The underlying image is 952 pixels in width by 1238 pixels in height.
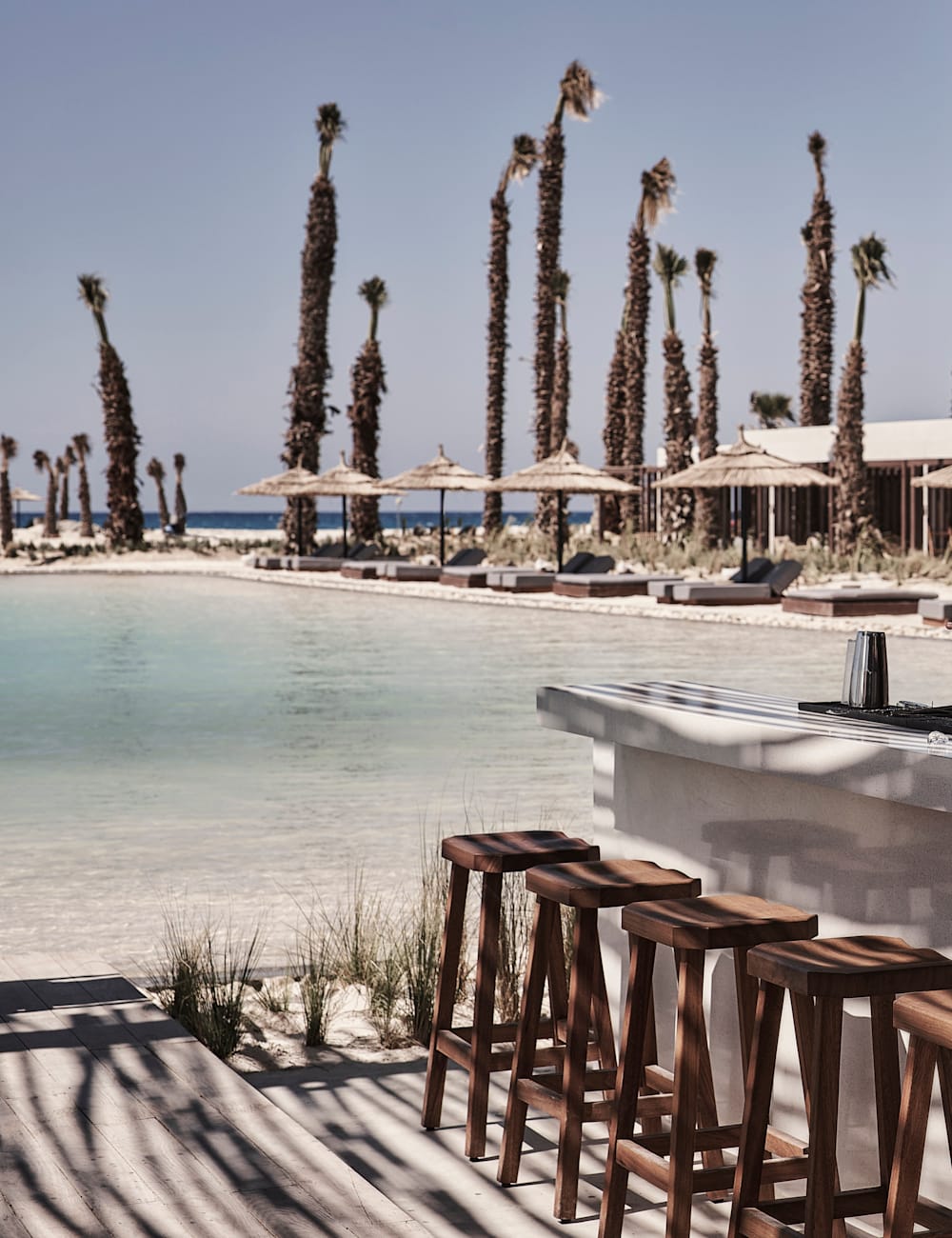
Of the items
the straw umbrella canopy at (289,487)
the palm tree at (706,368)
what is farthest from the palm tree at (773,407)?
the straw umbrella canopy at (289,487)

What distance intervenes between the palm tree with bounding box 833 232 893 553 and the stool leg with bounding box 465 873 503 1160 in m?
26.2

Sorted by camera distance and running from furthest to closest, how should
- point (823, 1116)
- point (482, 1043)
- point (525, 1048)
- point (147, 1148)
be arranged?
point (482, 1043), point (525, 1048), point (147, 1148), point (823, 1116)

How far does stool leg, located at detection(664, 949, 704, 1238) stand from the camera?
9.32 ft

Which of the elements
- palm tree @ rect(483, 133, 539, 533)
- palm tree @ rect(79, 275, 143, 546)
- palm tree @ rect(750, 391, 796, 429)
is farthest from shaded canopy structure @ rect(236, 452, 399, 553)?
palm tree @ rect(750, 391, 796, 429)

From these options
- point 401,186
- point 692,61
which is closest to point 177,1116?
point 692,61

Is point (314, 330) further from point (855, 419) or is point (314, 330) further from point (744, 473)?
point (744, 473)

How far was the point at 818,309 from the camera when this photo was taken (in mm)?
34375

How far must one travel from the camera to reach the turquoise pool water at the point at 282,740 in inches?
277

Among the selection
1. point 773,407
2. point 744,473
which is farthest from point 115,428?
point 773,407

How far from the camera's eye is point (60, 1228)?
8.96ft

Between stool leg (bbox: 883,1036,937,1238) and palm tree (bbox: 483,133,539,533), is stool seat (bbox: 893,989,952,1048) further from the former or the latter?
palm tree (bbox: 483,133,539,533)

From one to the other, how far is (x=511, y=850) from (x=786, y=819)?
2.05ft

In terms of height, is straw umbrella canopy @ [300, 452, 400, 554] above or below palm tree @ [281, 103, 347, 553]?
below

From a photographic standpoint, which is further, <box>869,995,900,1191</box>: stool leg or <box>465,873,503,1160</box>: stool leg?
<box>465,873,503,1160</box>: stool leg
